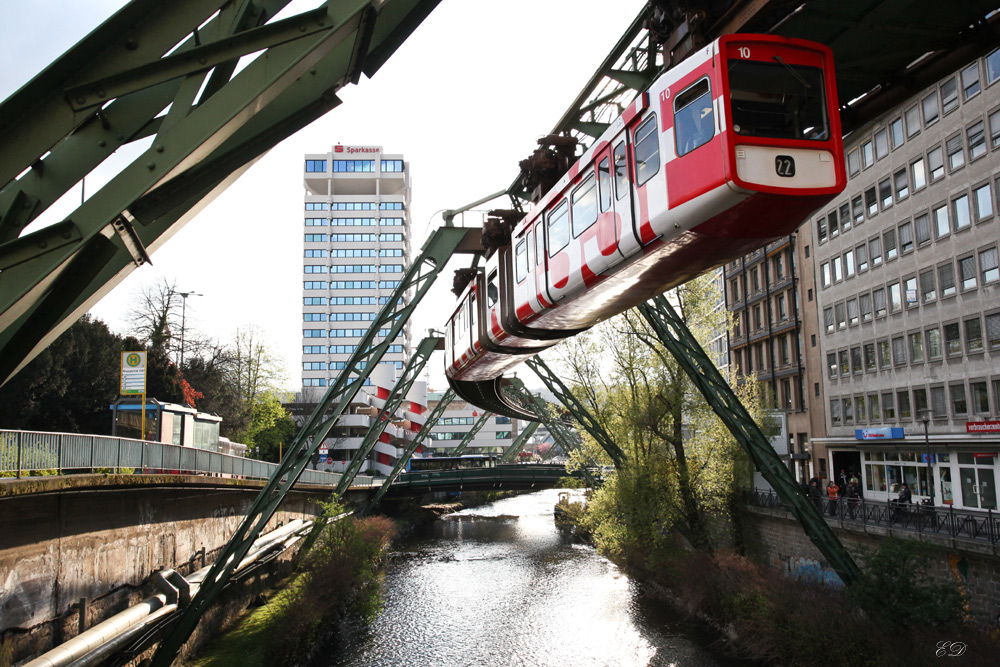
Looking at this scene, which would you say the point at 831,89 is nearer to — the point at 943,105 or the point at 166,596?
the point at 166,596

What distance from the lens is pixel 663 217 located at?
844cm

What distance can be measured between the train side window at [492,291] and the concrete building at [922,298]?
19752 millimetres

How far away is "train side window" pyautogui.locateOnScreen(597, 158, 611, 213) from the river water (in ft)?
48.5

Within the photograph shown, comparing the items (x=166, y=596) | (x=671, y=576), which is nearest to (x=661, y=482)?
(x=671, y=576)

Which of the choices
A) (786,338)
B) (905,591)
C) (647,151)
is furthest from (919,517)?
(786,338)

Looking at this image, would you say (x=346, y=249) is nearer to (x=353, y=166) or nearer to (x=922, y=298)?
(x=353, y=166)

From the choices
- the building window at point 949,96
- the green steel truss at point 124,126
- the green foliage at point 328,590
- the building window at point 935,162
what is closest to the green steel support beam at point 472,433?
the green foliage at point 328,590

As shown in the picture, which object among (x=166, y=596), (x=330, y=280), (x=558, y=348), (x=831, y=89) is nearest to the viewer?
(x=831, y=89)

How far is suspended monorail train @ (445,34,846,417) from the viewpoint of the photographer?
768cm

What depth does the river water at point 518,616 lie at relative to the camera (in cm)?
2116

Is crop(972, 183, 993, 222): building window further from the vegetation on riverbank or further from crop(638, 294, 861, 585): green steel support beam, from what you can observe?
the vegetation on riverbank

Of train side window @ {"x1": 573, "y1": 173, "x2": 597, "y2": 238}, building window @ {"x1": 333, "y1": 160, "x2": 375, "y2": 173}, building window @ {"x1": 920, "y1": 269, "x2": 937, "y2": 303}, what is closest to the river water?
train side window @ {"x1": 573, "y1": 173, "x2": 597, "y2": 238}

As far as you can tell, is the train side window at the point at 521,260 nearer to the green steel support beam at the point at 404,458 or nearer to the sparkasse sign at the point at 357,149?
the green steel support beam at the point at 404,458

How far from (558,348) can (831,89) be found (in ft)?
86.6
